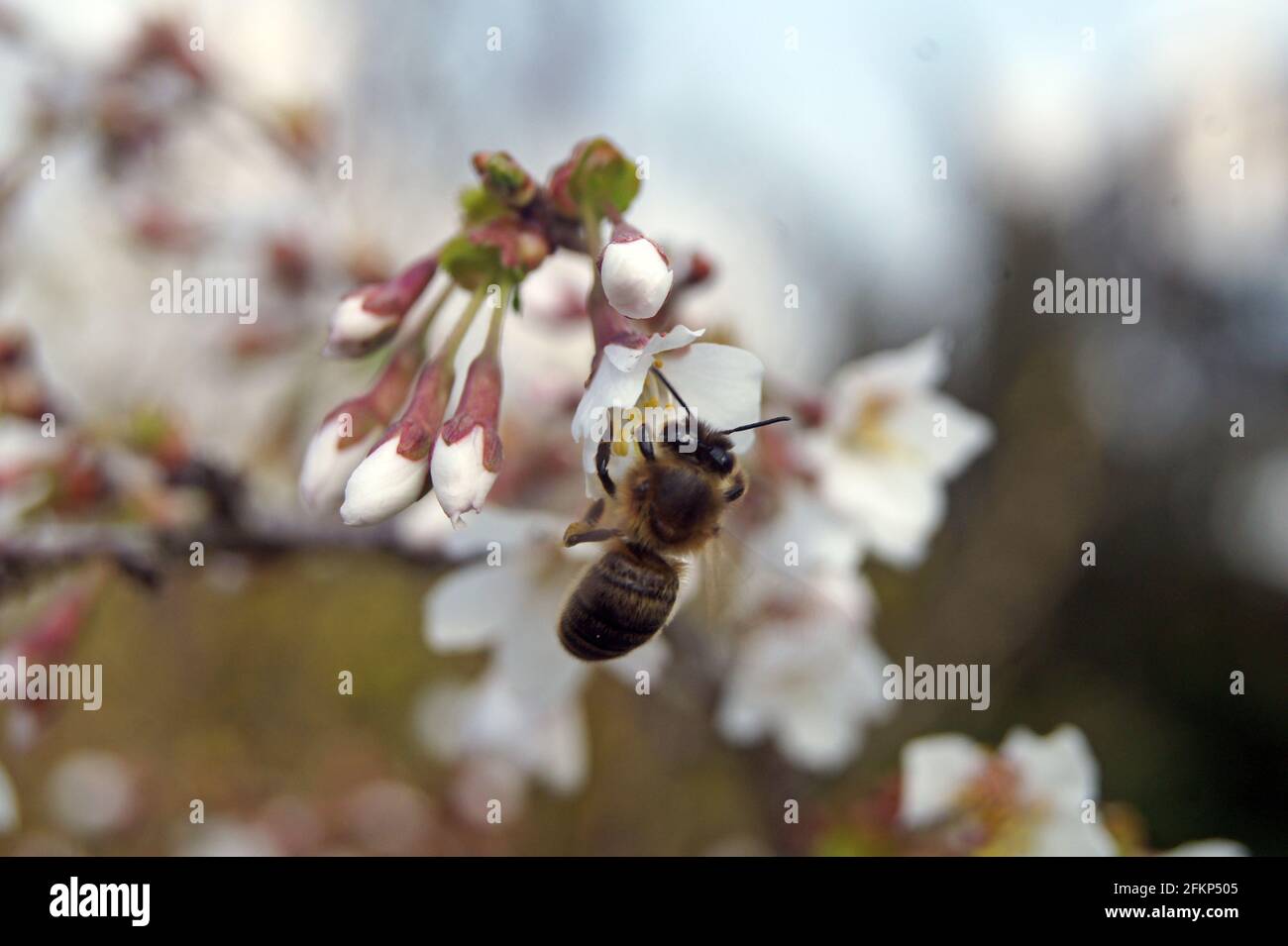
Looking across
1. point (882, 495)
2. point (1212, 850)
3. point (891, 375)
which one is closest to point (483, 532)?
point (882, 495)

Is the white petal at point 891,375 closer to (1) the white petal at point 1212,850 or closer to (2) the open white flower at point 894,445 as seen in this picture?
(2) the open white flower at point 894,445

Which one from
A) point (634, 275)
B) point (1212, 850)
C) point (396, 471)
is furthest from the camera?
point (1212, 850)

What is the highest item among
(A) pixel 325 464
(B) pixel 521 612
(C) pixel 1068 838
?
(A) pixel 325 464

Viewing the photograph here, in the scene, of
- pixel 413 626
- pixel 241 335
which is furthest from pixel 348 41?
pixel 413 626

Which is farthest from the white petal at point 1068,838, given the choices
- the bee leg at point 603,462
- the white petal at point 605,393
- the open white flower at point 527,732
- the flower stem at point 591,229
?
the flower stem at point 591,229

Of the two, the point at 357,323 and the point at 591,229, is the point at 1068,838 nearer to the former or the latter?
the point at 591,229

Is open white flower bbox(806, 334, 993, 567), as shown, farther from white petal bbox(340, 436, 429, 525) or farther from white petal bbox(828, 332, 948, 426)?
white petal bbox(340, 436, 429, 525)
